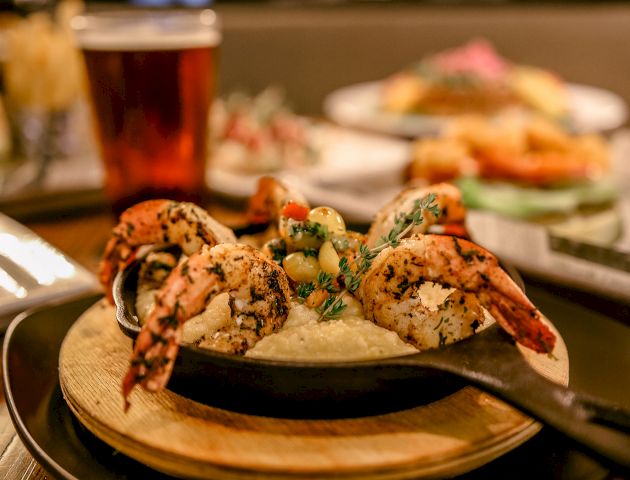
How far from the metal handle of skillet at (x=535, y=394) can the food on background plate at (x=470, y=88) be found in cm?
312

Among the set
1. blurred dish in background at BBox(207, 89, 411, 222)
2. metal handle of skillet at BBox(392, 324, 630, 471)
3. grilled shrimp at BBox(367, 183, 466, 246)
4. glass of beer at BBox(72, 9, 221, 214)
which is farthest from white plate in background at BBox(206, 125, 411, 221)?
metal handle of skillet at BBox(392, 324, 630, 471)

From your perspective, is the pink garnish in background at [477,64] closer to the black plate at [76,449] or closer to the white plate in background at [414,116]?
the white plate in background at [414,116]

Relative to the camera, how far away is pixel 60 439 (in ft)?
3.06

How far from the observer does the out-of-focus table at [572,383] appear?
0.89 metres

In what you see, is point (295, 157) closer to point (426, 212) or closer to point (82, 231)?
point (82, 231)

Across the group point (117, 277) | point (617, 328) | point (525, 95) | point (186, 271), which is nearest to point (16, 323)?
point (117, 277)

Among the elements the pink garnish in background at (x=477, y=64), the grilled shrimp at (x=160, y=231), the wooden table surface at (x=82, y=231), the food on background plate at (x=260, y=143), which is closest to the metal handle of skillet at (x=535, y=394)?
the grilled shrimp at (x=160, y=231)

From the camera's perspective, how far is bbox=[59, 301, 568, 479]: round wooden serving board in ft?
2.67

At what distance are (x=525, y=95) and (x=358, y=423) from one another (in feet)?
11.4

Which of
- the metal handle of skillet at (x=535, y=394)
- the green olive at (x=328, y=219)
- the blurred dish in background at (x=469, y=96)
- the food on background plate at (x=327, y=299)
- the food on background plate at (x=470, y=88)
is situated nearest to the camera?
the metal handle of skillet at (x=535, y=394)

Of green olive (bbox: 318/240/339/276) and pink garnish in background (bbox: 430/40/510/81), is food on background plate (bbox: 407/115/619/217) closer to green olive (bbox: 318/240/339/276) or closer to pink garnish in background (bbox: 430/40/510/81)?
pink garnish in background (bbox: 430/40/510/81)

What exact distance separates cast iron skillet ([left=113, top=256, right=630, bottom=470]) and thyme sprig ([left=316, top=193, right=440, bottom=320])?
161 millimetres

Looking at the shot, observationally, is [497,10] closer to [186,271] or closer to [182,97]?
[182,97]

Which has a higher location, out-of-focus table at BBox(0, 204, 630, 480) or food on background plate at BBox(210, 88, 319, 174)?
out-of-focus table at BBox(0, 204, 630, 480)
